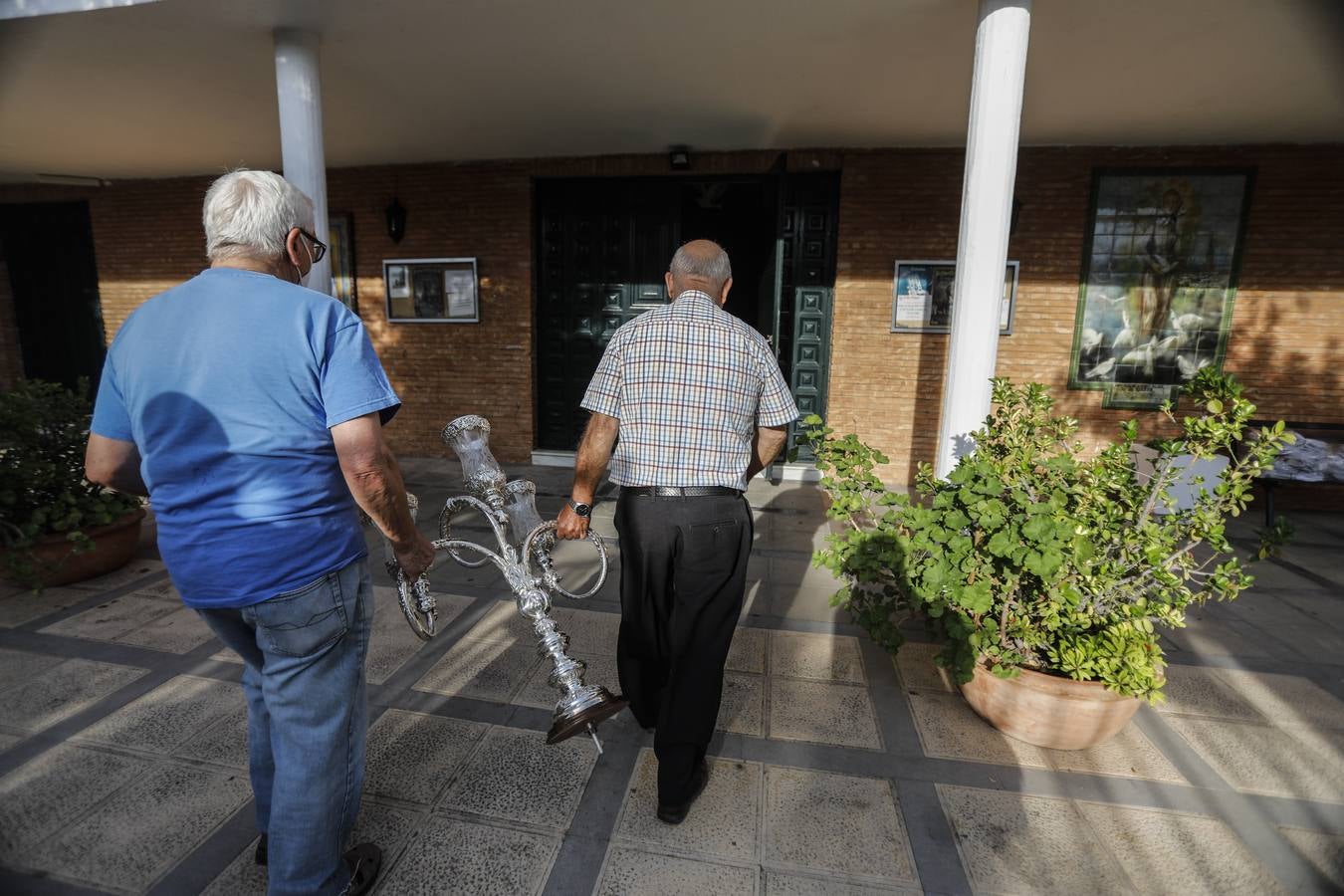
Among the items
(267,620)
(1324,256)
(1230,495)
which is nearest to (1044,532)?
(1230,495)

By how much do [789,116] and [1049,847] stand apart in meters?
5.42

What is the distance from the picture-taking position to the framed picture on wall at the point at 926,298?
6.40 m

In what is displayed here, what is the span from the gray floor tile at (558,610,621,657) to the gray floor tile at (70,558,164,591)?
9.39 feet

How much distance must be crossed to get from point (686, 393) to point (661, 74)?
3.64 m

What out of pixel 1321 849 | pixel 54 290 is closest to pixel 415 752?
pixel 1321 849

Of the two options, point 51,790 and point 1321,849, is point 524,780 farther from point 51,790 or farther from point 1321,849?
point 1321,849

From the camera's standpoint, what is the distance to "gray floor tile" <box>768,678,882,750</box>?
2.66m

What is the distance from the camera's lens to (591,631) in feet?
11.9

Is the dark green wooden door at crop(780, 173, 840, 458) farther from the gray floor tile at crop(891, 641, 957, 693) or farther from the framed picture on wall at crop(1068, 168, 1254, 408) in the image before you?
the gray floor tile at crop(891, 641, 957, 693)

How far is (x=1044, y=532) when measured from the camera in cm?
229

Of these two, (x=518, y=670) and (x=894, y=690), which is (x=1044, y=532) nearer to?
(x=894, y=690)

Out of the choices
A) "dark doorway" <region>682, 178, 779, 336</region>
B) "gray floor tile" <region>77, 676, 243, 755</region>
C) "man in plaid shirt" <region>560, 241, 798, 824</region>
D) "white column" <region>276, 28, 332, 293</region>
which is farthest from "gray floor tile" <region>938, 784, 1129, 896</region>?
"dark doorway" <region>682, 178, 779, 336</region>

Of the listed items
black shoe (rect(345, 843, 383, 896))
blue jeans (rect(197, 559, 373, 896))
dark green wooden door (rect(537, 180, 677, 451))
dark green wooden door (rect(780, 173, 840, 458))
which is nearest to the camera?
blue jeans (rect(197, 559, 373, 896))

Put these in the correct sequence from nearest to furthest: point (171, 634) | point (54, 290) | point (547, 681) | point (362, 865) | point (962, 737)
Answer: point (362, 865)
point (962, 737)
point (547, 681)
point (171, 634)
point (54, 290)
